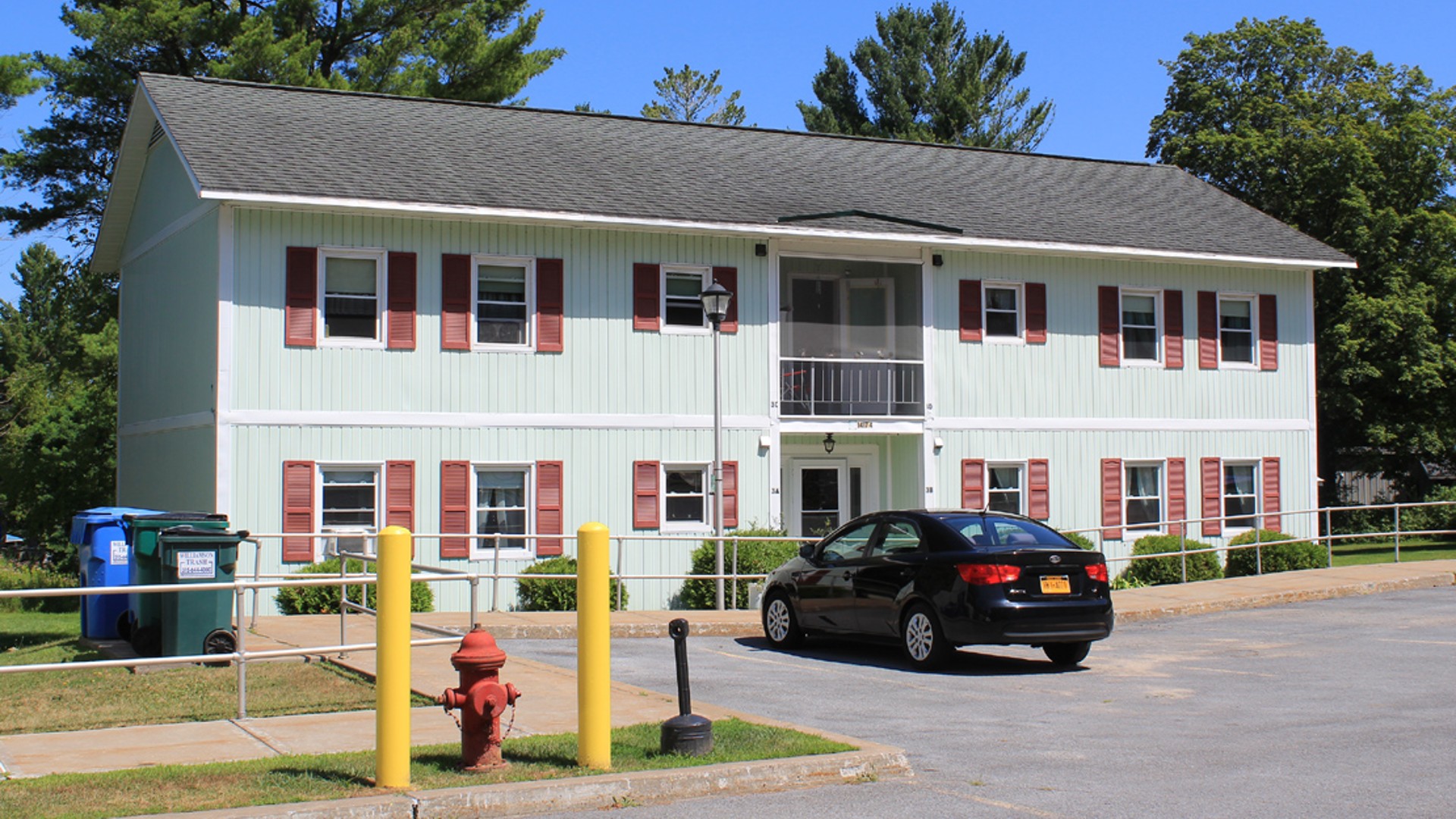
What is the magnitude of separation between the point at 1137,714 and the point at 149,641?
8.73m

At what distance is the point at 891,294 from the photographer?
2492 centimetres

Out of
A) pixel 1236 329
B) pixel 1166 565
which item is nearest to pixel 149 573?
pixel 1166 565

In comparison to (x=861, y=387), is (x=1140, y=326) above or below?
above

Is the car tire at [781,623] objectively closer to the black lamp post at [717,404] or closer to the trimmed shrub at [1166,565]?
the black lamp post at [717,404]

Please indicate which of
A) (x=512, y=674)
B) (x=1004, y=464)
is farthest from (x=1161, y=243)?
(x=512, y=674)

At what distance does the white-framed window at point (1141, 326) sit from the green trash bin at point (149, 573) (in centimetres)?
1716

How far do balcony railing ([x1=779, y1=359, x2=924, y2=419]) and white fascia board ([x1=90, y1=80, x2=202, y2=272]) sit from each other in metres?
9.85

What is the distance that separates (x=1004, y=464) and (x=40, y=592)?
1817 cm

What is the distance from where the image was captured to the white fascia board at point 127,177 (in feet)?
77.5

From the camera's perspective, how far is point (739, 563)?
20.8 meters

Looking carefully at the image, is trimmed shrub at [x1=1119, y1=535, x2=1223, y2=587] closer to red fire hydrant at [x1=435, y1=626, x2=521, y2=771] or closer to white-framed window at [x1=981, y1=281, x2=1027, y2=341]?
white-framed window at [x1=981, y1=281, x2=1027, y2=341]

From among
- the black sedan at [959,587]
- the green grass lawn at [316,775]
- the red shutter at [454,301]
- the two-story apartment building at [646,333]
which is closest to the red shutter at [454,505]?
the two-story apartment building at [646,333]

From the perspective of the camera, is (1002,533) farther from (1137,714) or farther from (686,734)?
(686,734)

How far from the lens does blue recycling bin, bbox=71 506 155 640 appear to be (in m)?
14.3
